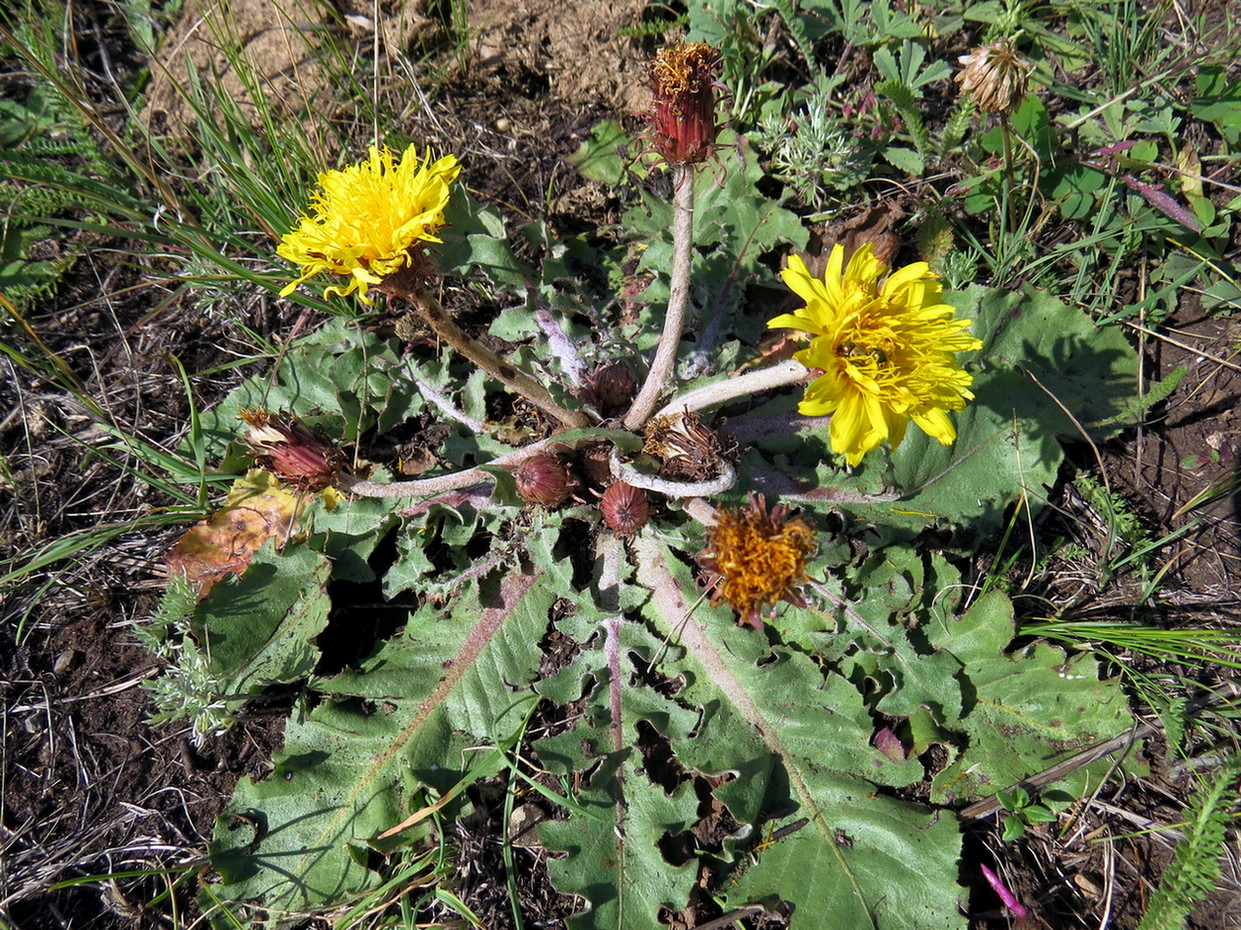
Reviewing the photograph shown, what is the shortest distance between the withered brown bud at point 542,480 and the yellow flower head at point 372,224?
893 millimetres

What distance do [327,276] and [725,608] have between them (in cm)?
266

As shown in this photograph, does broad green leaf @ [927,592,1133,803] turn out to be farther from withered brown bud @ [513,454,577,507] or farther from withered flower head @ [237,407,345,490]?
withered flower head @ [237,407,345,490]

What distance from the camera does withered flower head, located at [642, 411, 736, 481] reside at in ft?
9.03

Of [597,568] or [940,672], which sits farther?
[597,568]

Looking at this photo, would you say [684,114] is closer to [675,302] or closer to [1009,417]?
[675,302]

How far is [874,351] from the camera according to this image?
2521 millimetres

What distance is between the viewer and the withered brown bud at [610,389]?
11.1 ft

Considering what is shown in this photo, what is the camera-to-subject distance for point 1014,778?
9.48ft

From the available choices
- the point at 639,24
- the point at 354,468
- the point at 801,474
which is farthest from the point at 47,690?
the point at 639,24

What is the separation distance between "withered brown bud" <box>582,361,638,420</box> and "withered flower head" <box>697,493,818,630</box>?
3.80 ft

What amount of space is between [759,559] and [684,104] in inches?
61.1

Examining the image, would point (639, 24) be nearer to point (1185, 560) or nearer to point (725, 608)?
point (725, 608)

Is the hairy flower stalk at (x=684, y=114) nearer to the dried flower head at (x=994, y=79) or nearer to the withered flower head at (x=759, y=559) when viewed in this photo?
the withered flower head at (x=759, y=559)

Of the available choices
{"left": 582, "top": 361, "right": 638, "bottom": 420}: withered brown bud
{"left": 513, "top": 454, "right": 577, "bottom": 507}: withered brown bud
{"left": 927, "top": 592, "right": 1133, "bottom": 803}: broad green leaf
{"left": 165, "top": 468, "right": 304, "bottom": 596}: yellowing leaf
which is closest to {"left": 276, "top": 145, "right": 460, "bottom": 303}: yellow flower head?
{"left": 513, "top": 454, "right": 577, "bottom": 507}: withered brown bud
